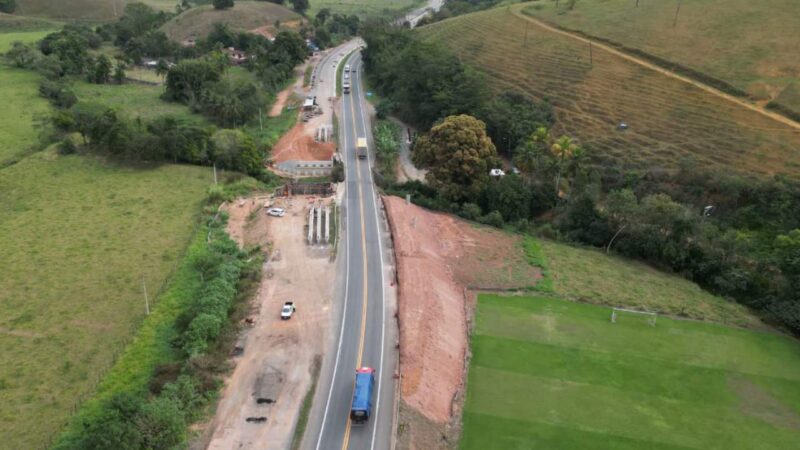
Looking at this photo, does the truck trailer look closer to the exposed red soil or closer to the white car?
the exposed red soil

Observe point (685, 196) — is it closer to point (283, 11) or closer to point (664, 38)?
point (664, 38)

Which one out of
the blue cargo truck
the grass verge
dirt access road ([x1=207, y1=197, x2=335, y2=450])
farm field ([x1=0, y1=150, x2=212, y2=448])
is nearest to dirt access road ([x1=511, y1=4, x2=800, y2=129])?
dirt access road ([x1=207, y1=197, x2=335, y2=450])

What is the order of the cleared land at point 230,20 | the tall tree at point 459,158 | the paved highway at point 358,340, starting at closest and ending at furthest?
the paved highway at point 358,340
the tall tree at point 459,158
the cleared land at point 230,20

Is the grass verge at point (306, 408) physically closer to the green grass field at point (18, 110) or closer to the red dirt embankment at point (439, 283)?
the red dirt embankment at point (439, 283)

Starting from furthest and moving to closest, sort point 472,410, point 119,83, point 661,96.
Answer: point 119,83, point 661,96, point 472,410

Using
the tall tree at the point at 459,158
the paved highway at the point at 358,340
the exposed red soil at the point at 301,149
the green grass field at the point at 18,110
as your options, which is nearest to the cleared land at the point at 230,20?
the green grass field at the point at 18,110

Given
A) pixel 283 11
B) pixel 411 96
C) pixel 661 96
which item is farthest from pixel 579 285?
pixel 283 11

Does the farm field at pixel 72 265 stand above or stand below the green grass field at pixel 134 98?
below
